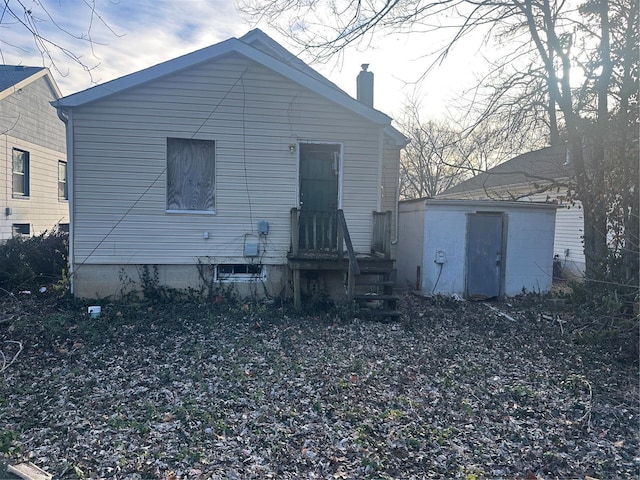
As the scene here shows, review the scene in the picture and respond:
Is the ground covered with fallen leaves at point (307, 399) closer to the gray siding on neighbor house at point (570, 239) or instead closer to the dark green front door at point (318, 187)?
the dark green front door at point (318, 187)

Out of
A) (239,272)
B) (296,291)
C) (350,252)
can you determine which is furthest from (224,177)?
(350,252)

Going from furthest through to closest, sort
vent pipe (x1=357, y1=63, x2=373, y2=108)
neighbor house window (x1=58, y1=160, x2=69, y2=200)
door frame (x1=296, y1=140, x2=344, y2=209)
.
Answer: neighbor house window (x1=58, y1=160, x2=69, y2=200)
vent pipe (x1=357, y1=63, x2=373, y2=108)
door frame (x1=296, y1=140, x2=344, y2=209)

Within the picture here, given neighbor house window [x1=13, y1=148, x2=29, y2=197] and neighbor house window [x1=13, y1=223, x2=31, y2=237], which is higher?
neighbor house window [x1=13, y1=148, x2=29, y2=197]

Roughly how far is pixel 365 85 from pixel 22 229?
11.0m

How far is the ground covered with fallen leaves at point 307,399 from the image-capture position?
3320 millimetres

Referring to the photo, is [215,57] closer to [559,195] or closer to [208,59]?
[208,59]

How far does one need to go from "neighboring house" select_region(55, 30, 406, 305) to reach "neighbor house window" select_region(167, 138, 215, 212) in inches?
0.7

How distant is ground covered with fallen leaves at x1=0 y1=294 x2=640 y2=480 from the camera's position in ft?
10.9

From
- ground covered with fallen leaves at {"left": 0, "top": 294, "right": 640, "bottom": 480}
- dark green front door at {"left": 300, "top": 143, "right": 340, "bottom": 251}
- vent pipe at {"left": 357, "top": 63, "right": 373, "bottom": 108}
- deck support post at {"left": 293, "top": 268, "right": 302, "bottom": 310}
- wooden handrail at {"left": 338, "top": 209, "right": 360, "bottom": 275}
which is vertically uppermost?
vent pipe at {"left": 357, "top": 63, "right": 373, "bottom": 108}

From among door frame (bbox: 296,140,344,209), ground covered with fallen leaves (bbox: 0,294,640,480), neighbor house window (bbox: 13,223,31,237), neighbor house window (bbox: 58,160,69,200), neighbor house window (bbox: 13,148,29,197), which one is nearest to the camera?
ground covered with fallen leaves (bbox: 0,294,640,480)

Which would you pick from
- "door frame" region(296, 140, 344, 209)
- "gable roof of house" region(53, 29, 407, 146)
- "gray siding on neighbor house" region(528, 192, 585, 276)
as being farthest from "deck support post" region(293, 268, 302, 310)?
"gray siding on neighbor house" region(528, 192, 585, 276)

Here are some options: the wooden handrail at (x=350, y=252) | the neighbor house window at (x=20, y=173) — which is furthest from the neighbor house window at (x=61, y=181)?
the wooden handrail at (x=350, y=252)

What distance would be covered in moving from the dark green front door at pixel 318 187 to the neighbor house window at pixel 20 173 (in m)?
9.42

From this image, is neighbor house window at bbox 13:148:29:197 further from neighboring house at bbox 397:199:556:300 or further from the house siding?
neighboring house at bbox 397:199:556:300
